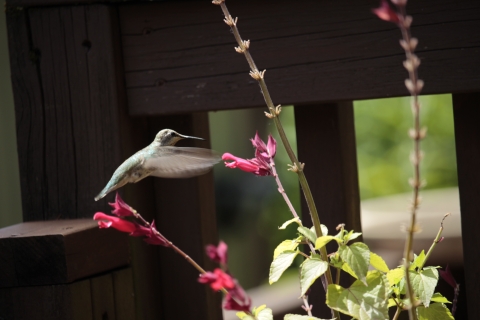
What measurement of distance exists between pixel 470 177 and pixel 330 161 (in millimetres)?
340

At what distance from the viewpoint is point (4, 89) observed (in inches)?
163

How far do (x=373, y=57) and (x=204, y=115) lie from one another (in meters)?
0.61

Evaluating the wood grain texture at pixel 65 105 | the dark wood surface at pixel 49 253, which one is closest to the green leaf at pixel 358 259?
the dark wood surface at pixel 49 253

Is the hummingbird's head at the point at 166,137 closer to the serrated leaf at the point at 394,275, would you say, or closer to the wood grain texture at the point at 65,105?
the wood grain texture at the point at 65,105

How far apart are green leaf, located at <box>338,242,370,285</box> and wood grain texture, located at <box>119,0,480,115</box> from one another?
0.57 meters

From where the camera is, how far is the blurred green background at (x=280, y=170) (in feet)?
21.2

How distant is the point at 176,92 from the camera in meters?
1.73

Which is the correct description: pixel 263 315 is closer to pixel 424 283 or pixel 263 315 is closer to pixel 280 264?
pixel 280 264

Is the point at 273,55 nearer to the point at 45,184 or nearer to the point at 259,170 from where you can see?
the point at 259,170

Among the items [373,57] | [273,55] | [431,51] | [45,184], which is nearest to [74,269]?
[45,184]

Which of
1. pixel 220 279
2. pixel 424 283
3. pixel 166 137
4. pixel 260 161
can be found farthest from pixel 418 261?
pixel 166 137

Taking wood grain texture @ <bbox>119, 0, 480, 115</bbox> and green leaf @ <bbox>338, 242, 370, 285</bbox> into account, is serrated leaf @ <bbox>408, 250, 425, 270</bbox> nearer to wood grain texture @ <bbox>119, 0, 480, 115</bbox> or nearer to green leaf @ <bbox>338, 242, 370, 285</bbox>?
green leaf @ <bbox>338, 242, 370, 285</bbox>

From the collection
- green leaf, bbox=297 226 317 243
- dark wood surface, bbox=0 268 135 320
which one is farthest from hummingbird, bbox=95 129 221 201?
green leaf, bbox=297 226 317 243

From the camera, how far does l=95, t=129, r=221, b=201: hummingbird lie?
1.64m
